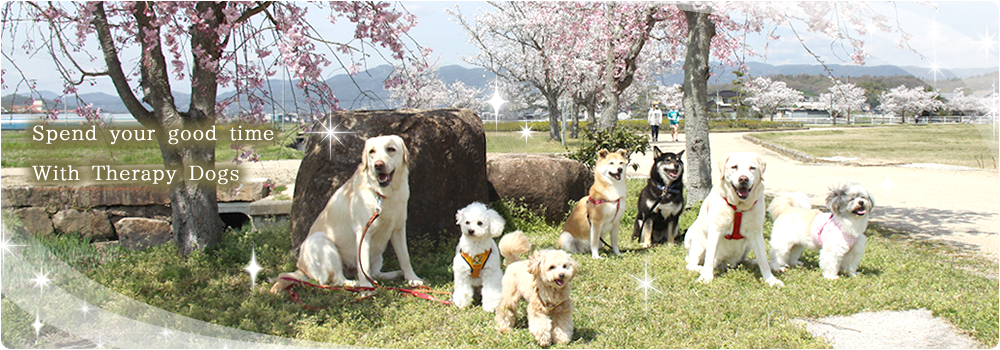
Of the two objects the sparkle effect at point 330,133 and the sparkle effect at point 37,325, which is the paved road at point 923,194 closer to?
the sparkle effect at point 330,133

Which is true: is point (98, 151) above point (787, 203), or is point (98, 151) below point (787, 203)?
above

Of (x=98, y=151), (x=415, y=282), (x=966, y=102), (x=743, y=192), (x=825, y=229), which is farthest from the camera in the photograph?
(x=966, y=102)

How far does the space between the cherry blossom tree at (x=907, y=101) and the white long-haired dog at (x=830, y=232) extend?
8294cm

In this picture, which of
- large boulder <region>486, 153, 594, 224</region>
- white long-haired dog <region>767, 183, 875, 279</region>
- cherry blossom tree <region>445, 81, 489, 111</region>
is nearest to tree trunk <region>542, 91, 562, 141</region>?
large boulder <region>486, 153, 594, 224</region>

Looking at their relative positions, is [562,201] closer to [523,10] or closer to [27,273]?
[27,273]

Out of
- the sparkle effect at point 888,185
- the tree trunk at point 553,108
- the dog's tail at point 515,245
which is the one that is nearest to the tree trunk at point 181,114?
the dog's tail at point 515,245

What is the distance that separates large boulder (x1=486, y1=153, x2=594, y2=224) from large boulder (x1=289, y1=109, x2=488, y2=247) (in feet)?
4.32

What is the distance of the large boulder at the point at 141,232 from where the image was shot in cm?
825

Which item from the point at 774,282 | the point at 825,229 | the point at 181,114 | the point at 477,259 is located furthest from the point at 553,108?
the point at 477,259

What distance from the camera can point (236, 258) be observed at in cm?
658

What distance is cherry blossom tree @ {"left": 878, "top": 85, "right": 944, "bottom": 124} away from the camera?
75062mm

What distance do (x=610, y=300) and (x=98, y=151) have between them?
1158 centimetres

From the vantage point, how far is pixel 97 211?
820cm

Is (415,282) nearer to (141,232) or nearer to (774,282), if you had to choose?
(774,282)
